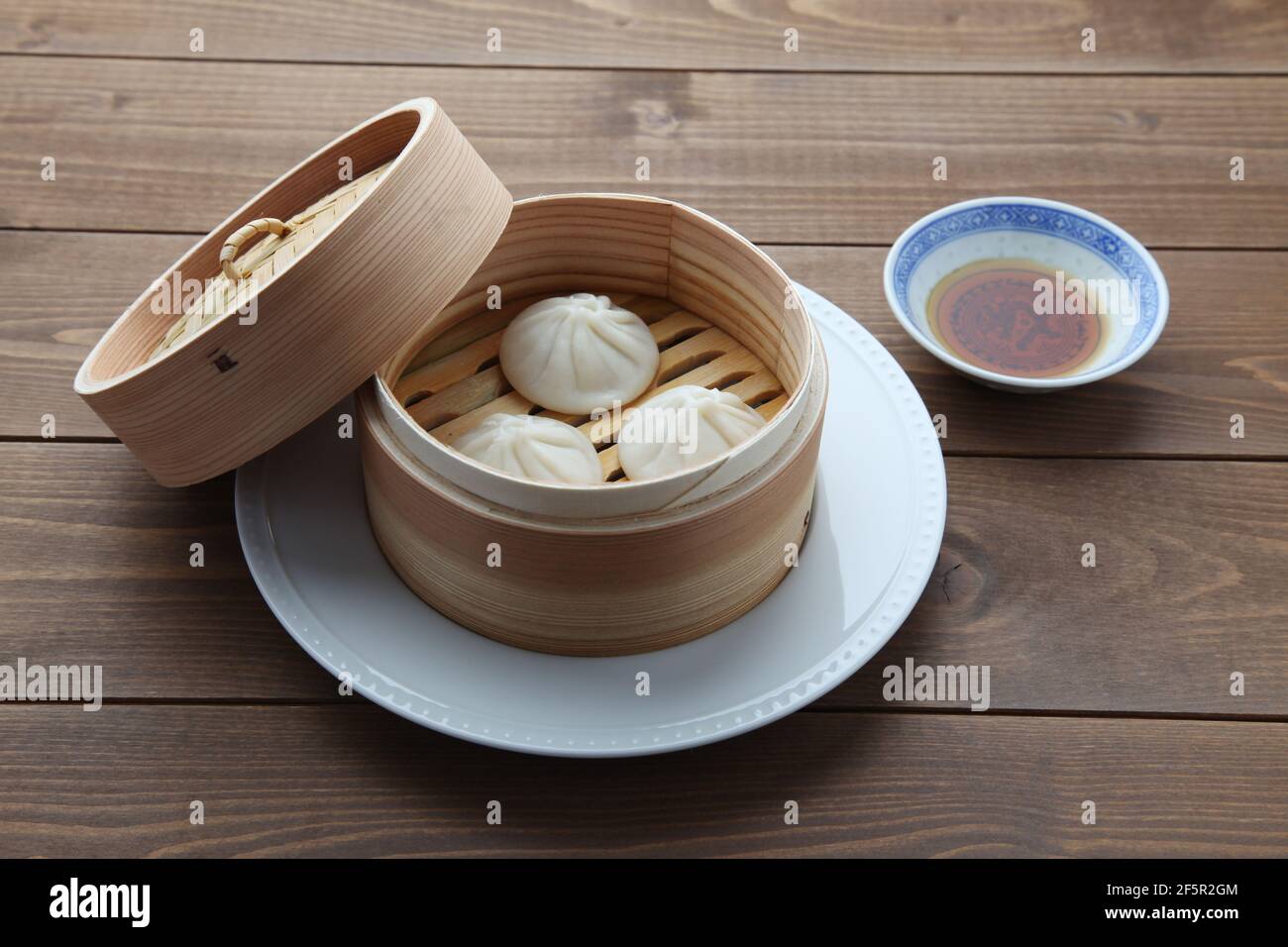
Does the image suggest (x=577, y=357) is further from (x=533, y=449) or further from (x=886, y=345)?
(x=886, y=345)

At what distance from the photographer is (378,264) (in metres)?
0.97

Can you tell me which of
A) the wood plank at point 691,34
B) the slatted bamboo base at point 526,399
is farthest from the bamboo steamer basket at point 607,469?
the wood plank at point 691,34

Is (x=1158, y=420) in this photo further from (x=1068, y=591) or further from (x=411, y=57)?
(x=411, y=57)

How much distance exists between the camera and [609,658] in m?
1.03

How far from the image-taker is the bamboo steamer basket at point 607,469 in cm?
94

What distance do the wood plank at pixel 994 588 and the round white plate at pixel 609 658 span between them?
0.06 metres

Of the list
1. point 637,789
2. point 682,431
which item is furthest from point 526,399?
point 637,789

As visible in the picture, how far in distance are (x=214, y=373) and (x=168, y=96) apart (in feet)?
2.53

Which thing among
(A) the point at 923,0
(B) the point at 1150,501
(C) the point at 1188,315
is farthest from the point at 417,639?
(A) the point at 923,0

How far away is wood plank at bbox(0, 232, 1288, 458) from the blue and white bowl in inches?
1.7

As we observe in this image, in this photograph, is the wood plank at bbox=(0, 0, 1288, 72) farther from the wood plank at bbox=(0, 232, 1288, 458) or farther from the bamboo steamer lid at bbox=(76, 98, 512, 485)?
the bamboo steamer lid at bbox=(76, 98, 512, 485)

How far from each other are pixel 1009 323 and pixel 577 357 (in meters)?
0.49

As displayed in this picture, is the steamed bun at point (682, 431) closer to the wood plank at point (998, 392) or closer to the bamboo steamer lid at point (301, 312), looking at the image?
the bamboo steamer lid at point (301, 312)

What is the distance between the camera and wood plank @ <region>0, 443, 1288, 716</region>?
3.52 feet
